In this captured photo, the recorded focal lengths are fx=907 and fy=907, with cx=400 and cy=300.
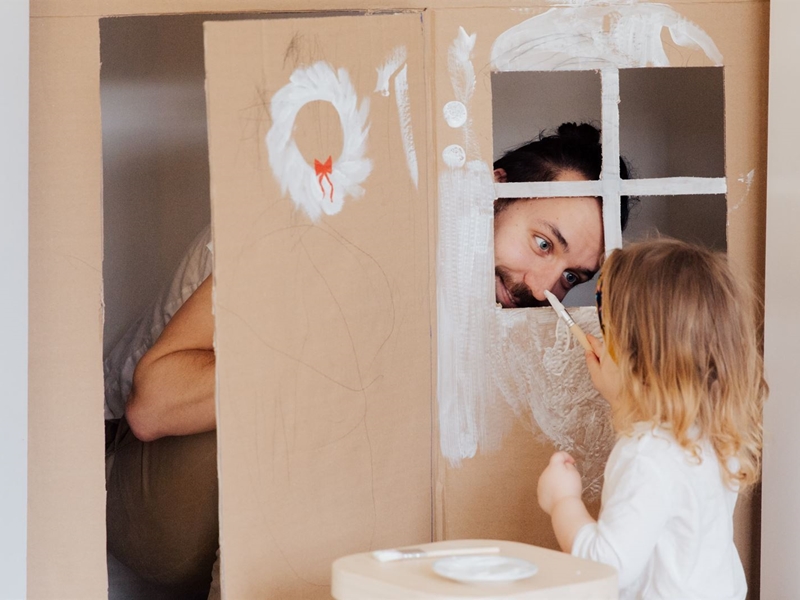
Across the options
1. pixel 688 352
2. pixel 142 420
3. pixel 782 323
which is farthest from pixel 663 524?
pixel 142 420

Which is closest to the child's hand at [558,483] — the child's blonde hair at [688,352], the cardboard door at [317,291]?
the child's blonde hair at [688,352]

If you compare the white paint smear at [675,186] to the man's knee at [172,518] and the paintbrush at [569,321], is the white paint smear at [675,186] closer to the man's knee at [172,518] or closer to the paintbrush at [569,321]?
the paintbrush at [569,321]

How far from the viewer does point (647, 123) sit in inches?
71.5

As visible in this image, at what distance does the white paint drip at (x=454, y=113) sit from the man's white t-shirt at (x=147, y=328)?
779 millimetres

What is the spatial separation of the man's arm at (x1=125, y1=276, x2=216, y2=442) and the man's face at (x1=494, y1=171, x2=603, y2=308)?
0.69m

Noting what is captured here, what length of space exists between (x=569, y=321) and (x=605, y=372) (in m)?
0.17

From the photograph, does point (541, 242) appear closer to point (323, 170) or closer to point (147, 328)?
point (323, 170)

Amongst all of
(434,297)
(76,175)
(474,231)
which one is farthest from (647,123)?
(76,175)

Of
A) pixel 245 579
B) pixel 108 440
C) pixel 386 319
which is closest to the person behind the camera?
pixel 245 579

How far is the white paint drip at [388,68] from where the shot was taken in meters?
1.64

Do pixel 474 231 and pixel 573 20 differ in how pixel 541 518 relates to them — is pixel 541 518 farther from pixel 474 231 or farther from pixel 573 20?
pixel 573 20

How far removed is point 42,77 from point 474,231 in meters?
0.87

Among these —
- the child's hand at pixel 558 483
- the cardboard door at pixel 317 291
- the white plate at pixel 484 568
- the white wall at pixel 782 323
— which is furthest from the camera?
the white wall at pixel 782 323

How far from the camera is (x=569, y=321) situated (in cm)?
157
